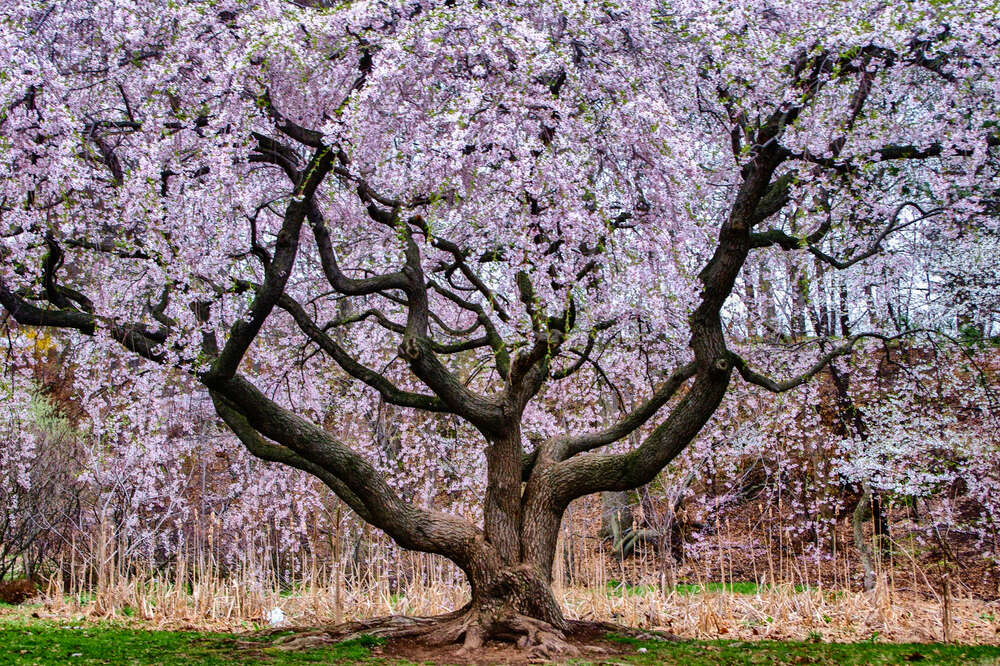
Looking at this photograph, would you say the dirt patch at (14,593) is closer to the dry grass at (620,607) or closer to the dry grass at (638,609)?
the dry grass at (620,607)

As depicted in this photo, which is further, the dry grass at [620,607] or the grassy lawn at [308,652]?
the dry grass at [620,607]

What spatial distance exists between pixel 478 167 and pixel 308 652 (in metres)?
3.54

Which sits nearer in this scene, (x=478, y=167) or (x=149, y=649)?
(x=149, y=649)

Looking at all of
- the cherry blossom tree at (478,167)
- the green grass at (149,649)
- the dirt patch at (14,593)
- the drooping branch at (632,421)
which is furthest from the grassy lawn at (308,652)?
the dirt patch at (14,593)

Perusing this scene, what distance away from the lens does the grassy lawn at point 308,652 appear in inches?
200

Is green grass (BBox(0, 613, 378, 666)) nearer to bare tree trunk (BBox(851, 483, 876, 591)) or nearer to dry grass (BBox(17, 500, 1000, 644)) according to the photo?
dry grass (BBox(17, 500, 1000, 644))

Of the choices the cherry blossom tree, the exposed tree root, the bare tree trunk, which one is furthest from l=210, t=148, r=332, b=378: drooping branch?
the bare tree trunk

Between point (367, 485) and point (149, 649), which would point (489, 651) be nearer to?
point (367, 485)

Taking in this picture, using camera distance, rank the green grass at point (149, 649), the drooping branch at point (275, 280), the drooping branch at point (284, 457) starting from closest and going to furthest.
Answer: the green grass at point (149, 649) → the drooping branch at point (275, 280) → the drooping branch at point (284, 457)

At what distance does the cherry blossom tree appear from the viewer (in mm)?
5160

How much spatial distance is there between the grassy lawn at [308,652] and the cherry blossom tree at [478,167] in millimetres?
756

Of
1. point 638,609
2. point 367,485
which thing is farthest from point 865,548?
point 367,485

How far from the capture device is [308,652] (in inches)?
215

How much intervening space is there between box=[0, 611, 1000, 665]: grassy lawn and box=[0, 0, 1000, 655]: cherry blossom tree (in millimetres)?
756
